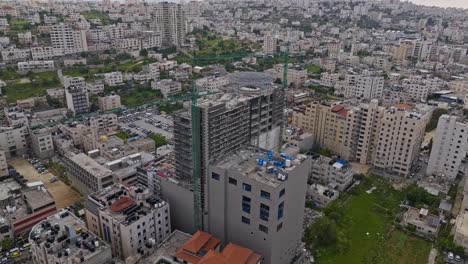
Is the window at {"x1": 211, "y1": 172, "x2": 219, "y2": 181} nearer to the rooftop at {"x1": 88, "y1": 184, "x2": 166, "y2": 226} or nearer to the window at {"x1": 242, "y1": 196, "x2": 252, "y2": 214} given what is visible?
the window at {"x1": 242, "y1": 196, "x2": 252, "y2": 214}

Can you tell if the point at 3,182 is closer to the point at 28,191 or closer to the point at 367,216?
the point at 28,191

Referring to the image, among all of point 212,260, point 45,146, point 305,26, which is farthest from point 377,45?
point 212,260

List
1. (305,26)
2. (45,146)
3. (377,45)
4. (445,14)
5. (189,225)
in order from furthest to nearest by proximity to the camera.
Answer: (445,14) < (305,26) < (377,45) < (45,146) < (189,225)

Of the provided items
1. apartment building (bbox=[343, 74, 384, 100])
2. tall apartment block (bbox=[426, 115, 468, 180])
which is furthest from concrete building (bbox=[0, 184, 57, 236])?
apartment building (bbox=[343, 74, 384, 100])

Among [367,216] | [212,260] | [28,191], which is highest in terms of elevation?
[212,260]

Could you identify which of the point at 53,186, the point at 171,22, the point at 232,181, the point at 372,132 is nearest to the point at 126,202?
the point at 232,181

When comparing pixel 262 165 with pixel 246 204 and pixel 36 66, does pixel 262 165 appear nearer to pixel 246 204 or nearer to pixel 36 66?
pixel 246 204

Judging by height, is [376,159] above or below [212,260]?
below
